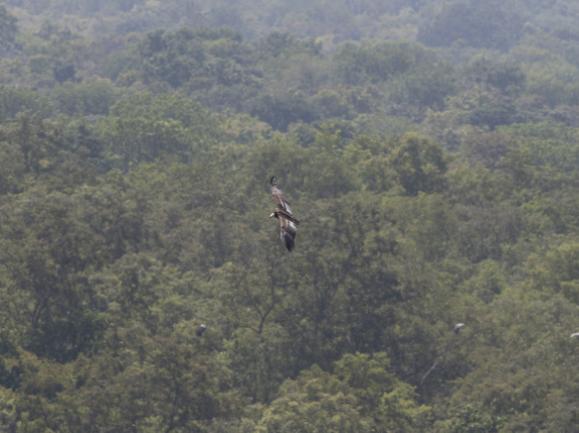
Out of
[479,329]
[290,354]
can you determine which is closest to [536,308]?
[479,329]

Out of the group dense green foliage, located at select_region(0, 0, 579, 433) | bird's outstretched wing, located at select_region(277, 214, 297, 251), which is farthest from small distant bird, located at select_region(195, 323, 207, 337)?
bird's outstretched wing, located at select_region(277, 214, 297, 251)

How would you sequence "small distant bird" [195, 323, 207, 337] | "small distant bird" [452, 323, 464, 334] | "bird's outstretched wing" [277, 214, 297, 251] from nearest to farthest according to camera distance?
1. "bird's outstretched wing" [277, 214, 297, 251]
2. "small distant bird" [195, 323, 207, 337]
3. "small distant bird" [452, 323, 464, 334]

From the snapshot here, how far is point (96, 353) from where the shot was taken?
178 ft

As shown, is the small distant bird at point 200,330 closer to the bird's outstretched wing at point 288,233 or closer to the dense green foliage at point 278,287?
the dense green foliage at point 278,287

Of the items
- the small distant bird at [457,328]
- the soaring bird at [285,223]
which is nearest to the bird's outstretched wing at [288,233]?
the soaring bird at [285,223]


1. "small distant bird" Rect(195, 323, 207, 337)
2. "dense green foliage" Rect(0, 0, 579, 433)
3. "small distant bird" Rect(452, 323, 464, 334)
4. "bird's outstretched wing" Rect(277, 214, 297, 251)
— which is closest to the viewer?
"bird's outstretched wing" Rect(277, 214, 297, 251)

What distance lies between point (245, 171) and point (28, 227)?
76.1ft

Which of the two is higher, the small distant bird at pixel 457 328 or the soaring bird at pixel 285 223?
the soaring bird at pixel 285 223

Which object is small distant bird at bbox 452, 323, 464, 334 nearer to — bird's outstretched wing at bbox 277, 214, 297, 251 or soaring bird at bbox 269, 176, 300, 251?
soaring bird at bbox 269, 176, 300, 251

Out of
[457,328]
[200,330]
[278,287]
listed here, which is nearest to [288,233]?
[200,330]

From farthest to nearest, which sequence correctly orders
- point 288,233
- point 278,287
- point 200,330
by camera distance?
point 278,287 → point 200,330 → point 288,233

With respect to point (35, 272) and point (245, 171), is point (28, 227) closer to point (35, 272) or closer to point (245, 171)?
point (35, 272)

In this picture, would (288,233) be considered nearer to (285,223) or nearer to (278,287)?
(285,223)

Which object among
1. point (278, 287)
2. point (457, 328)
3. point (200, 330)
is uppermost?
point (200, 330)
